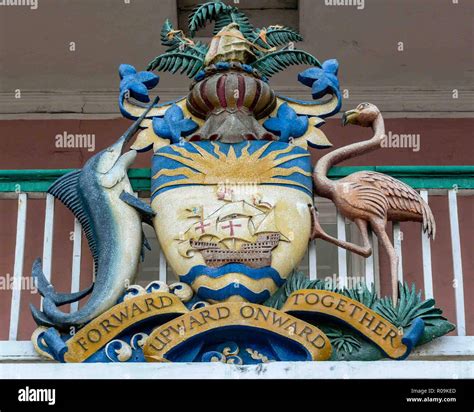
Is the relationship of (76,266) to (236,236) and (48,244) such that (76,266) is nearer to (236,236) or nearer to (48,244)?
(48,244)

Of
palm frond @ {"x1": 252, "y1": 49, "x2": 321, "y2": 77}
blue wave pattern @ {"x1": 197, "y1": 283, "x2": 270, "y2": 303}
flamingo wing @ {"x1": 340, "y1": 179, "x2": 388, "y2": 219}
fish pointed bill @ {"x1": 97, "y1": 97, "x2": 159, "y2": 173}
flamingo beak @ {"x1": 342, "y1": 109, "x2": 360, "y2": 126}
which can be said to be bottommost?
blue wave pattern @ {"x1": 197, "y1": 283, "x2": 270, "y2": 303}

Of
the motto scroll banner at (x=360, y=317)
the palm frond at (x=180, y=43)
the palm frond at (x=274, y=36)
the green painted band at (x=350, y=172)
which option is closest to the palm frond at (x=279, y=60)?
the palm frond at (x=274, y=36)

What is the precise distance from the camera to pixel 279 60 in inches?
312

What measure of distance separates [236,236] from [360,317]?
74cm

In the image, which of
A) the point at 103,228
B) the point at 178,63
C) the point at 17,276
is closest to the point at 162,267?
the point at 103,228

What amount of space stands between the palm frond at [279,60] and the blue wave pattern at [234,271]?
4.34 ft

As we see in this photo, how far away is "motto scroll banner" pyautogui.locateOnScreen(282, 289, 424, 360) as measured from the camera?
6977 mm

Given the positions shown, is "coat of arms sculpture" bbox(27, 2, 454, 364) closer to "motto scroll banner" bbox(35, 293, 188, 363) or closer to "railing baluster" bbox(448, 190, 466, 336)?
"motto scroll banner" bbox(35, 293, 188, 363)

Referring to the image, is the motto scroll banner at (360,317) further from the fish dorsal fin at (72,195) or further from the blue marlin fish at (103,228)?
the fish dorsal fin at (72,195)

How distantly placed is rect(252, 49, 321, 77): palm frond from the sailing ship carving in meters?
0.98

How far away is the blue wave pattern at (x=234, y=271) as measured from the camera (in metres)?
7.05

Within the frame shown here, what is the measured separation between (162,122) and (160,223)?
66cm

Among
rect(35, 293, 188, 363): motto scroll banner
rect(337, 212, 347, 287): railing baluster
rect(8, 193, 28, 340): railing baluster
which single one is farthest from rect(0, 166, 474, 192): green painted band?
rect(35, 293, 188, 363): motto scroll banner

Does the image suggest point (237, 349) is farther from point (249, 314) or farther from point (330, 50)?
point (330, 50)
